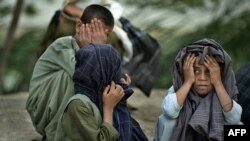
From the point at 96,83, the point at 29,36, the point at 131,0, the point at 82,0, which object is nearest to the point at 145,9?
the point at 131,0

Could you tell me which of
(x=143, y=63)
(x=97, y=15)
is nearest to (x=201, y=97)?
(x=97, y=15)

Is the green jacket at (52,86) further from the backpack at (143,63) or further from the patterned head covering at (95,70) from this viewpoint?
the backpack at (143,63)

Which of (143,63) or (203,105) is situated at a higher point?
(203,105)

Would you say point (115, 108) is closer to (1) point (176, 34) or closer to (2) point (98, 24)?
(2) point (98, 24)

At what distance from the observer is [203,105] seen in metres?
4.19

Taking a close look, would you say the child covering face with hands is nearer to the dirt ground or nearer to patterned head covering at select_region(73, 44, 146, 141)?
patterned head covering at select_region(73, 44, 146, 141)

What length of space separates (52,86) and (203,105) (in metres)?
1.09

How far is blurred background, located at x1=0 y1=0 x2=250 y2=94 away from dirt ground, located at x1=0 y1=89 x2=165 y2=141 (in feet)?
7.13

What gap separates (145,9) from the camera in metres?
10.2

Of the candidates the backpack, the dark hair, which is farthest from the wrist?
the backpack

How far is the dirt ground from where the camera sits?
5.61 m

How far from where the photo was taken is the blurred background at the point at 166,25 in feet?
32.9

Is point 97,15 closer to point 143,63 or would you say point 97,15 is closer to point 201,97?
point 201,97

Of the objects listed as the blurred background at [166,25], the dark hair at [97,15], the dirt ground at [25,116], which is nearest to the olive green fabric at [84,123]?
the dark hair at [97,15]
